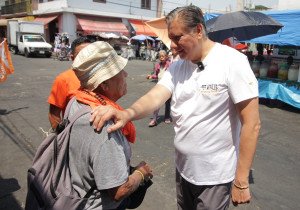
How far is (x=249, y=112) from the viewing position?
5.82 feet

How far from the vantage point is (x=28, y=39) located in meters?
23.8

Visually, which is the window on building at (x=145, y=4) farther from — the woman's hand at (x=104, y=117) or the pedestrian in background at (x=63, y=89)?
the woman's hand at (x=104, y=117)

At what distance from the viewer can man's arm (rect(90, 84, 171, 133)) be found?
1.47m

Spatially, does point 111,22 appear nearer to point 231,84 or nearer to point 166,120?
point 166,120

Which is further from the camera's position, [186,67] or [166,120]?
[166,120]

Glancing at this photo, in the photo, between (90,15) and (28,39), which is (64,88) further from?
(90,15)

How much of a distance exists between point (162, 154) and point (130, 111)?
326 cm

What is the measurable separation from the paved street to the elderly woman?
196 cm

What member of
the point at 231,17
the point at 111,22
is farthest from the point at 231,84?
the point at 111,22

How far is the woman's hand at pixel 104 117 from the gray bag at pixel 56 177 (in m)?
0.12

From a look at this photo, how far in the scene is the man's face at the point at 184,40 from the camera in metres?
1.87

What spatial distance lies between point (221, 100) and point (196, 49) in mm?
363

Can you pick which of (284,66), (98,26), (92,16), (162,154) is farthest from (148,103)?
(92,16)

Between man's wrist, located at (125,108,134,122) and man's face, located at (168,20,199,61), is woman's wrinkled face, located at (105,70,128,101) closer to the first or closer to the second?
man's wrist, located at (125,108,134,122)
